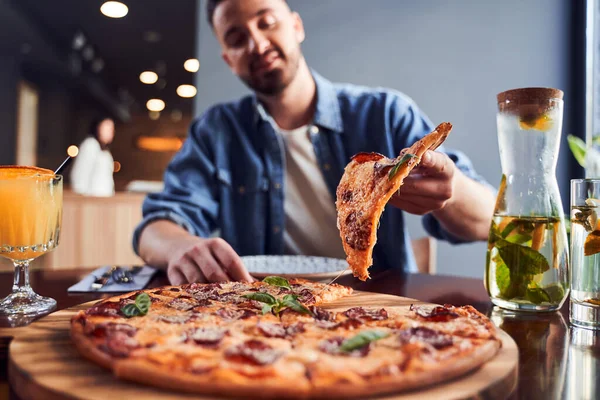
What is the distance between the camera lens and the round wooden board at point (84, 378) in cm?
54

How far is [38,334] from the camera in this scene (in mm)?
752

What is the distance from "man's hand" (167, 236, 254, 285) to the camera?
121cm

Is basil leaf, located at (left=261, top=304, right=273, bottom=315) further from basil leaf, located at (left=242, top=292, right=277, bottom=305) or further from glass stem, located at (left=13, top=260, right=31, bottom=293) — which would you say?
Result: glass stem, located at (left=13, top=260, right=31, bottom=293)

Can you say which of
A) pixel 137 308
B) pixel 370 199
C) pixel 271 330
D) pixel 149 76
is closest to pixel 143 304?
pixel 137 308

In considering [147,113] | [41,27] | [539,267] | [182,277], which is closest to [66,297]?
[182,277]

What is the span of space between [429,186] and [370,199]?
0.86ft

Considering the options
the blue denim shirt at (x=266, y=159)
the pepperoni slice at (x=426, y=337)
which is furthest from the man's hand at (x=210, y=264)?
the blue denim shirt at (x=266, y=159)

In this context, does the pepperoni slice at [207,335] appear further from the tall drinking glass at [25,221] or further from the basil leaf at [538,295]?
the basil leaf at [538,295]

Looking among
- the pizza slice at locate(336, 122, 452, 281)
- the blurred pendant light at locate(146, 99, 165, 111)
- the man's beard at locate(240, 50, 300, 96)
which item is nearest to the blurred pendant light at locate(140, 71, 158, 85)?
the blurred pendant light at locate(146, 99, 165, 111)

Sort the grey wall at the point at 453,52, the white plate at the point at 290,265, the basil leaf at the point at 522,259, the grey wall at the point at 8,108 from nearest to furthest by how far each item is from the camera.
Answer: the basil leaf at the point at 522,259 < the white plate at the point at 290,265 < the grey wall at the point at 453,52 < the grey wall at the point at 8,108

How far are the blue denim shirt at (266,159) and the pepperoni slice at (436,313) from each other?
46.1 inches

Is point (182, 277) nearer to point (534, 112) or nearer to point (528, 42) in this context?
point (534, 112)

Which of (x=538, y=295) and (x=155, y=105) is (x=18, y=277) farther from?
(x=155, y=105)

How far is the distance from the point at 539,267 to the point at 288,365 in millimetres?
611
